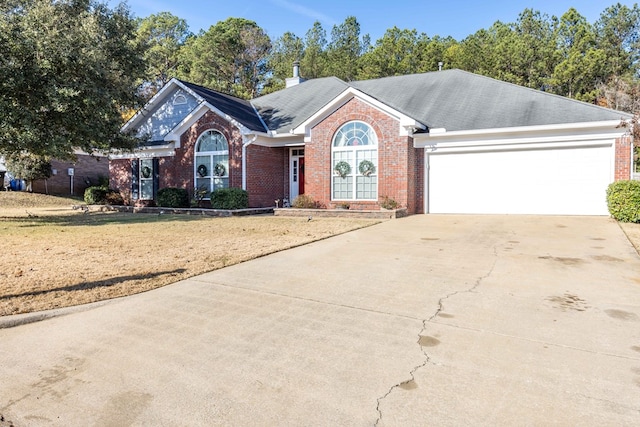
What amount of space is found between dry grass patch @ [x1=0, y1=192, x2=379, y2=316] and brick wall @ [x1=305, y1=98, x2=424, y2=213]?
2.91 m

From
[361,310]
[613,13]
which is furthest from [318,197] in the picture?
[613,13]

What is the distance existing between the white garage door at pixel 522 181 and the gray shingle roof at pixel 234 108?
7433 millimetres

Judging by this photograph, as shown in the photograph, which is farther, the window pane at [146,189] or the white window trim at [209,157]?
the window pane at [146,189]

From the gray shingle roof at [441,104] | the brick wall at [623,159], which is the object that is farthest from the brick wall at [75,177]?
the brick wall at [623,159]

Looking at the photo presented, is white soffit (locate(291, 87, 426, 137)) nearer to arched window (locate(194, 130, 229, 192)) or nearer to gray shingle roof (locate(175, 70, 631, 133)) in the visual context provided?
gray shingle roof (locate(175, 70, 631, 133))

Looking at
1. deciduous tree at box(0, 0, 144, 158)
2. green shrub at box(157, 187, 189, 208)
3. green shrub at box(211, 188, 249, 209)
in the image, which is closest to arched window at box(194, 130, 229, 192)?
green shrub at box(157, 187, 189, 208)

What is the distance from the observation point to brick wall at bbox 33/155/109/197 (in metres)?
26.4

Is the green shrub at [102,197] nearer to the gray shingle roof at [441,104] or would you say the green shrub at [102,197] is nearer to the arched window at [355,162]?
the gray shingle roof at [441,104]

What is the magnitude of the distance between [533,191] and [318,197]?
759 cm

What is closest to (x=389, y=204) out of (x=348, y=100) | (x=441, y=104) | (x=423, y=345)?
(x=348, y=100)

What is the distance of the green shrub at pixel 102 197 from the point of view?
19359 millimetres

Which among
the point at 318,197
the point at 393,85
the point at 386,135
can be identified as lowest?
the point at 318,197

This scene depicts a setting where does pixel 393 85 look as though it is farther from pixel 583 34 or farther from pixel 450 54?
pixel 583 34

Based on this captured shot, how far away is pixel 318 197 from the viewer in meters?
15.5
